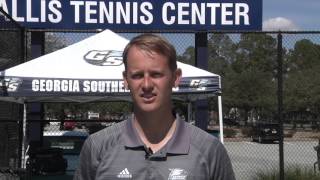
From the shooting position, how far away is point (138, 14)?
1127 centimetres

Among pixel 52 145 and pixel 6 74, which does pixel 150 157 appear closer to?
pixel 6 74

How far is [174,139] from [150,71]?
293 mm

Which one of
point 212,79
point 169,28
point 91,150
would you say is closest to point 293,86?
point 169,28

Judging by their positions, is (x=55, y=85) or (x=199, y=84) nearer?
(x=55, y=85)

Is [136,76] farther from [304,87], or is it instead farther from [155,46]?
[304,87]

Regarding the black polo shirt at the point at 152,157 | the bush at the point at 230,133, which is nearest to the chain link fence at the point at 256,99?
the bush at the point at 230,133

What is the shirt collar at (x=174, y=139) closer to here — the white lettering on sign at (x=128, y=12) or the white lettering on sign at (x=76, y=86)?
the white lettering on sign at (x=76, y=86)

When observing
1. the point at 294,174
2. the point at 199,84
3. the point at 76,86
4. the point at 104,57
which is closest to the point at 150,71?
the point at 76,86

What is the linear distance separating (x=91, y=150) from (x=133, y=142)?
0.20 m

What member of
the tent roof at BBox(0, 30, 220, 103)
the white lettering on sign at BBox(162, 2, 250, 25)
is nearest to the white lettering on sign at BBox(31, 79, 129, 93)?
the tent roof at BBox(0, 30, 220, 103)

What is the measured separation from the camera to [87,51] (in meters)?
8.50

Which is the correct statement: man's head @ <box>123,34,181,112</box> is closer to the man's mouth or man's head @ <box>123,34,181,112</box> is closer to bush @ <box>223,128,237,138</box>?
the man's mouth

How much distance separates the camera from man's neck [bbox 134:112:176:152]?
2406 mm

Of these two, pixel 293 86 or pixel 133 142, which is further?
pixel 293 86
